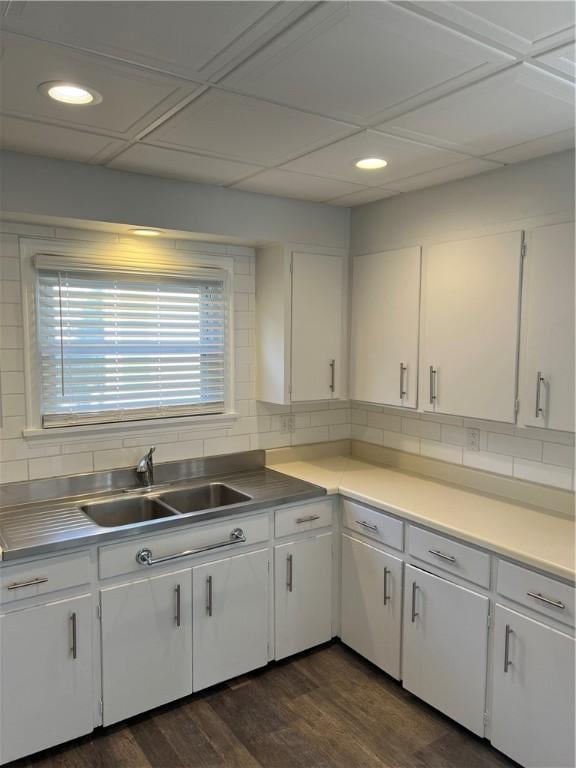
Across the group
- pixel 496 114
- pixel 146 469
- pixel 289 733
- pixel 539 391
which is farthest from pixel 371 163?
pixel 289 733

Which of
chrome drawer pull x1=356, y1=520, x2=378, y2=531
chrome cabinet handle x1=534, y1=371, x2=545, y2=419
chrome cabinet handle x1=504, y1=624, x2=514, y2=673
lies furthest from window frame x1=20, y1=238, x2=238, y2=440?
chrome cabinet handle x1=504, y1=624, x2=514, y2=673

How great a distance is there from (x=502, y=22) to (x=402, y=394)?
190cm

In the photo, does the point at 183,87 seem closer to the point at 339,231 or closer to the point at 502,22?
the point at 502,22

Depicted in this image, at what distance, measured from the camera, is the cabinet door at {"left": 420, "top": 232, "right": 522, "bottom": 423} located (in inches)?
97.1

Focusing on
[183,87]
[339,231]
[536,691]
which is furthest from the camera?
[339,231]

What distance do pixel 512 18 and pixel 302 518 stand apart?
2184 millimetres

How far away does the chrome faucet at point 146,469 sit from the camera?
2.83 metres

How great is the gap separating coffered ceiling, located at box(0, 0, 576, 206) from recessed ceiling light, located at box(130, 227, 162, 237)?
0.96 feet

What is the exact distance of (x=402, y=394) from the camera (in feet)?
9.86

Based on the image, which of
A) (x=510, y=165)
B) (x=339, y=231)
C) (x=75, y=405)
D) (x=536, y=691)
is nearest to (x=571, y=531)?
(x=536, y=691)

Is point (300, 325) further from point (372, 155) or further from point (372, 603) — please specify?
point (372, 603)

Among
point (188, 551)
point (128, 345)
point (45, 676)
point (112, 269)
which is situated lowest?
point (45, 676)

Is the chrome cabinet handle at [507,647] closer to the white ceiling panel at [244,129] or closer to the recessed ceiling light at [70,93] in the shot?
the white ceiling panel at [244,129]

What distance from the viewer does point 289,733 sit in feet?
7.74
